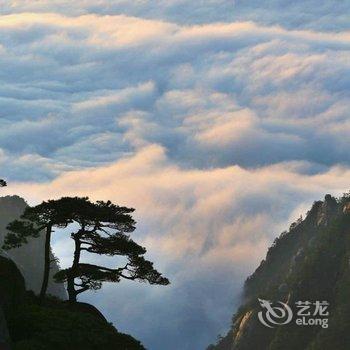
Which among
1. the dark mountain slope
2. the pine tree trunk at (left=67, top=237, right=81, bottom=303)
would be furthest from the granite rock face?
the pine tree trunk at (left=67, top=237, right=81, bottom=303)

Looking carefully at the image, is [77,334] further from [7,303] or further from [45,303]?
[45,303]

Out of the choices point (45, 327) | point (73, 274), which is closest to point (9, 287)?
point (45, 327)

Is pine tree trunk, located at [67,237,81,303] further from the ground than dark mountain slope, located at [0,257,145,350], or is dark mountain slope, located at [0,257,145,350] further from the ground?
pine tree trunk, located at [67,237,81,303]

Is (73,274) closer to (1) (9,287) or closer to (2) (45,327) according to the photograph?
(1) (9,287)

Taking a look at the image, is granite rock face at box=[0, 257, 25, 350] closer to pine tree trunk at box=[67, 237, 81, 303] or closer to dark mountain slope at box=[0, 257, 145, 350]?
dark mountain slope at box=[0, 257, 145, 350]

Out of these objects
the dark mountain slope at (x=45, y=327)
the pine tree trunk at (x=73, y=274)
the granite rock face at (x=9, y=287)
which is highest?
the pine tree trunk at (x=73, y=274)

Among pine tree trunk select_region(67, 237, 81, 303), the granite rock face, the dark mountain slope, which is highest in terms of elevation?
pine tree trunk select_region(67, 237, 81, 303)

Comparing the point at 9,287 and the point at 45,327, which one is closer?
the point at 45,327

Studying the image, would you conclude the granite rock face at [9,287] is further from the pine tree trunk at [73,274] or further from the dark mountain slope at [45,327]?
the pine tree trunk at [73,274]

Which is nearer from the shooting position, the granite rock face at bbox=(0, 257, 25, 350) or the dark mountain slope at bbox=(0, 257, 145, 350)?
the dark mountain slope at bbox=(0, 257, 145, 350)

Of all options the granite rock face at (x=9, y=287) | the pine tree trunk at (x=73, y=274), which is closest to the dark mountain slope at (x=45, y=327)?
the granite rock face at (x=9, y=287)

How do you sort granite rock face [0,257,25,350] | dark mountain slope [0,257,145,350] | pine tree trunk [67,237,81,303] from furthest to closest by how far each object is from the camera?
pine tree trunk [67,237,81,303] < granite rock face [0,257,25,350] < dark mountain slope [0,257,145,350]

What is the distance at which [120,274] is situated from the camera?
172ft

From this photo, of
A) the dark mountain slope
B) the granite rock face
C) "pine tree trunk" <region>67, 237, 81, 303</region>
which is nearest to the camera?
the dark mountain slope
